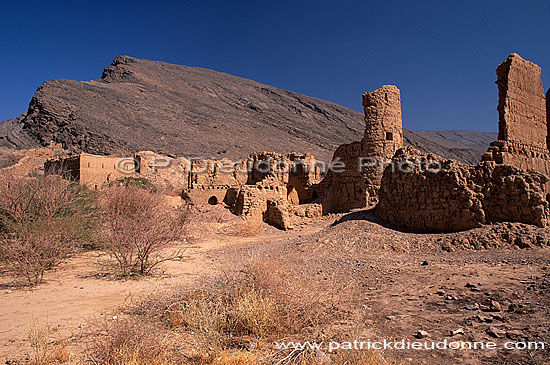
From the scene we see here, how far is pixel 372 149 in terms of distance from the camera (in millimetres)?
14570

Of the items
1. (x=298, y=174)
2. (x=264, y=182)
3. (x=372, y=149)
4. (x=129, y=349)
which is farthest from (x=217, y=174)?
(x=129, y=349)

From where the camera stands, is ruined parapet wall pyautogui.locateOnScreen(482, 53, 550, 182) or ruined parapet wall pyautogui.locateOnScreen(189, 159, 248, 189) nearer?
ruined parapet wall pyautogui.locateOnScreen(482, 53, 550, 182)

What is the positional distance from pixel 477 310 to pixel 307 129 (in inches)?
2476

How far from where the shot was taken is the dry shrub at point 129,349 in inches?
106

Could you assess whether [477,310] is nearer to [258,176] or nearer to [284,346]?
[284,346]

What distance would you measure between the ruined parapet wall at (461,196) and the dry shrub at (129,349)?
7.15 metres

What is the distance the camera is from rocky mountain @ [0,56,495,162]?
3797 centimetres

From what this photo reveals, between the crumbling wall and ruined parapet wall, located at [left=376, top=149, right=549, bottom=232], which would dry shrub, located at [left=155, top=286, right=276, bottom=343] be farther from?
the crumbling wall

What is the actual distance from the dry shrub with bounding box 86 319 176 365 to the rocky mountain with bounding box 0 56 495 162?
1421 inches

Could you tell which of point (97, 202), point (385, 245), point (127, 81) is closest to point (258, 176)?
Answer: point (97, 202)

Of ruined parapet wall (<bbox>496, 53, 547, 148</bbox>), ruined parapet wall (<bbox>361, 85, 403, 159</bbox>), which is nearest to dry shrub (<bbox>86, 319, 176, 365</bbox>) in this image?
ruined parapet wall (<bbox>496, 53, 547, 148</bbox>)

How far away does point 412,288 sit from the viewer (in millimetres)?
4781

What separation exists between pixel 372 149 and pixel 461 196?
276 inches

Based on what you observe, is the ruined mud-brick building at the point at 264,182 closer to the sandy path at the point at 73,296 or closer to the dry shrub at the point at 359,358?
the sandy path at the point at 73,296
